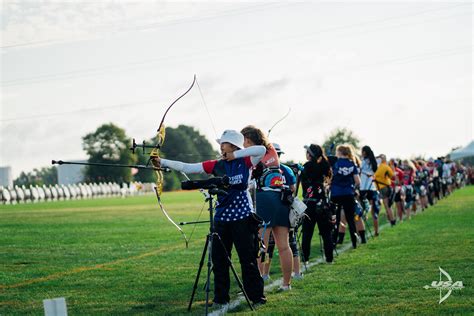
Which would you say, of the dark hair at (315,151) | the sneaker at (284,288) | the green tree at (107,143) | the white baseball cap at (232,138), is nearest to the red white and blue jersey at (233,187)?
the white baseball cap at (232,138)

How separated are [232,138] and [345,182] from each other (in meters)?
7.57

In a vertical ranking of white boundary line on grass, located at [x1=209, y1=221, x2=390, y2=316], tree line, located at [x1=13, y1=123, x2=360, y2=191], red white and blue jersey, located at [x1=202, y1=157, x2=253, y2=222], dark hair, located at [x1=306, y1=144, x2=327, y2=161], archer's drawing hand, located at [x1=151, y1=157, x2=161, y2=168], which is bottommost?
white boundary line on grass, located at [x1=209, y1=221, x2=390, y2=316]

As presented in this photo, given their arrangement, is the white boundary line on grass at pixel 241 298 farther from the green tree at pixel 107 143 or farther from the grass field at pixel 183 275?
the green tree at pixel 107 143

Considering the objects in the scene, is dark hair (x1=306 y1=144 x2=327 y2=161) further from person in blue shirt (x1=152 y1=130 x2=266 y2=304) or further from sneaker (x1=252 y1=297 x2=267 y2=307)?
sneaker (x1=252 y1=297 x2=267 y2=307)

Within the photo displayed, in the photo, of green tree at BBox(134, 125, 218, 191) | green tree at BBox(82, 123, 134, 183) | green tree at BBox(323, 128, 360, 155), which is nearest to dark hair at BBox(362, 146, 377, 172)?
green tree at BBox(323, 128, 360, 155)

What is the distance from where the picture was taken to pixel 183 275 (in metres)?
13.4

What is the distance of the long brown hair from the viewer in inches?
410

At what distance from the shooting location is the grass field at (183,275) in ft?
32.8

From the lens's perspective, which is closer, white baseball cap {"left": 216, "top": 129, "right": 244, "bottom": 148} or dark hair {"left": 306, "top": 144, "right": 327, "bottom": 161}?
white baseball cap {"left": 216, "top": 129, "right": 244, "bottom": 148}

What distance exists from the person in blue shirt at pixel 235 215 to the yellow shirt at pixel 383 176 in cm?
1428

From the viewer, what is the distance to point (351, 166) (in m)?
17.0

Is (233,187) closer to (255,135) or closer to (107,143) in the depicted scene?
(255,135)

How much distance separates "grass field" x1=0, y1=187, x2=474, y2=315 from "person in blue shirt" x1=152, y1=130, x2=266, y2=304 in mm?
329

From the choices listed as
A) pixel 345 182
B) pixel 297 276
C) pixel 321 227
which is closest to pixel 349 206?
pixel 345 182
